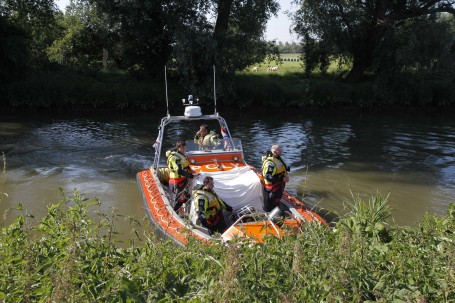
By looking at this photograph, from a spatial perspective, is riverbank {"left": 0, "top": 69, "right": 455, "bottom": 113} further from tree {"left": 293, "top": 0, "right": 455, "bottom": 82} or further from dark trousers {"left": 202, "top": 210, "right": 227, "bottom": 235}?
dark trousers {"left": 202, "top": 210, "right": 227, "bottom": 235}

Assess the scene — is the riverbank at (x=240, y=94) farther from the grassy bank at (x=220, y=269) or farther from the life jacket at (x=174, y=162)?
the grassy bank at (x=220, y=269)

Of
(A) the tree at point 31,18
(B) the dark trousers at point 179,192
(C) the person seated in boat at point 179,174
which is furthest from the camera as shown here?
(A) the tree at point 31,18

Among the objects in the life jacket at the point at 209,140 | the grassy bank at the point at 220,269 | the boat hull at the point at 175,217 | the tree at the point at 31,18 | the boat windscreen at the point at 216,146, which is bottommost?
the boat hull at the point at 175,217

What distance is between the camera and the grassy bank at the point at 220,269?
7.68 feet

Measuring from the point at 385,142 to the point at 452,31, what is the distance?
28.2ft

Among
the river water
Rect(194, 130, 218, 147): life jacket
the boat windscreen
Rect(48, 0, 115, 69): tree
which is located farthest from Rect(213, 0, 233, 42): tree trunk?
the boat windscreen

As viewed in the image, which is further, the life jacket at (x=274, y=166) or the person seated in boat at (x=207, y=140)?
the person seated in boat at (x=207, y=140)

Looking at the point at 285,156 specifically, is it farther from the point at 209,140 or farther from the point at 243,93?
the point at 243,93

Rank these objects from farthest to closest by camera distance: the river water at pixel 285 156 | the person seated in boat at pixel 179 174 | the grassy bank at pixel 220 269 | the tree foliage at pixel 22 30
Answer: the tree foliage at pixel 22 30, the river water at pixel 285 156, the person seated in boat at pixel 179 174, the grassy bank at pixel 220 269

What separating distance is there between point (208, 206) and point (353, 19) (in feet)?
59.3

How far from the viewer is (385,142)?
1516cm

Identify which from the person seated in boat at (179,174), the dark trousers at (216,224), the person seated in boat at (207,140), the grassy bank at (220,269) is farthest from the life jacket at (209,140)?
the grassy bank at (220,269)

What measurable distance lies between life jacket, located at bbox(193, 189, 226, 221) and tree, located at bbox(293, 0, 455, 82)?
1648 cm

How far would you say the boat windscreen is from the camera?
886 cm
